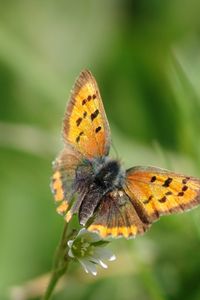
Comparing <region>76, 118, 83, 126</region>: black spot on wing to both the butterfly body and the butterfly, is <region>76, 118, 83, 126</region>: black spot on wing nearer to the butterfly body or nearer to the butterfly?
the butterfly

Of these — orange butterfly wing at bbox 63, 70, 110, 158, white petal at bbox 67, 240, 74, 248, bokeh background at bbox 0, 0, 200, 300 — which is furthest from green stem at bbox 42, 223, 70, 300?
bokeh background at bbox 0, 0, 200, 300

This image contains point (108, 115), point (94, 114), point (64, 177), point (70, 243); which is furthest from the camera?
point (108, 115)

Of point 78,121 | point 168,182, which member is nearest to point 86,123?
point 78,121

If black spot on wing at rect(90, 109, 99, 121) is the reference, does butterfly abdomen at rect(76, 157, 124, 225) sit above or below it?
below

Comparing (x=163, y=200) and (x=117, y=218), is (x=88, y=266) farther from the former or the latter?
(x=163, y=200)

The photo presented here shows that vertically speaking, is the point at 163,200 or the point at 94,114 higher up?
the point at 94,114

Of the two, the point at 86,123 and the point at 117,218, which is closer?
the point at 117,218
